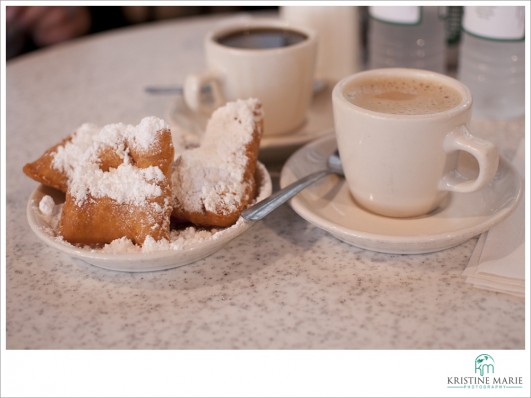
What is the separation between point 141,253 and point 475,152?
40 cm

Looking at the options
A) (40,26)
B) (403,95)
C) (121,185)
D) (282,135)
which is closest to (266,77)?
(282,135)

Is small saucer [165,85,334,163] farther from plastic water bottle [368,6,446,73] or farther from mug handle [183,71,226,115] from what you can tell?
plastic water bottle [368,6,446,73]

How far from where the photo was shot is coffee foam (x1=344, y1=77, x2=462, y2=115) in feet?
2.54

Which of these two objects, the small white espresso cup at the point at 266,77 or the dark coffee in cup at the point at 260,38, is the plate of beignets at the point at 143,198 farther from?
the dark coffee in cup at the point at 260,38

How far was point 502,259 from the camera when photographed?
71 centimetres

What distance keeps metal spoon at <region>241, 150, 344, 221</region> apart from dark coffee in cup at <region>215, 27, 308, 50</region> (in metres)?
0.29

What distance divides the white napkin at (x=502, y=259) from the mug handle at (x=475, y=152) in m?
0.08

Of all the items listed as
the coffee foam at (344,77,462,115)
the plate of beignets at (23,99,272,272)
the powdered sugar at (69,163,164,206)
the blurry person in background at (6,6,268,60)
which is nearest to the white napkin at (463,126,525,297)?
the coffee foam at (344,77,462,115)

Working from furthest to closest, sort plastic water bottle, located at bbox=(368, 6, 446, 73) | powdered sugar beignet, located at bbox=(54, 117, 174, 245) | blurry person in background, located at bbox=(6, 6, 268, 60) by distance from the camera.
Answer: blurry person in background, located at bbox=(6, 6, 268, 60) < plastic water bottle, located at bbox=(368, 6, 446, 73) < powdered sugar beignet, located at bbox=(54, 117, 174, 245)

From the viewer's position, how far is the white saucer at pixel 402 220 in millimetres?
702

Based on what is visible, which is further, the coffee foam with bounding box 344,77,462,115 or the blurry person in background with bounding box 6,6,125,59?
the blurry person in background with bounding box 6,6,125,59

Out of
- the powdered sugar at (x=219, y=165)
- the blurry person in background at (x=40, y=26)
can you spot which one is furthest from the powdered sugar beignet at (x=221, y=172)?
the blurry person in background at (x=40, y=26)

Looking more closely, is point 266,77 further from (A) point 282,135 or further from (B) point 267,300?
(B) point 267,300

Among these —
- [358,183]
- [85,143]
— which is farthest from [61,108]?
[358,183]
